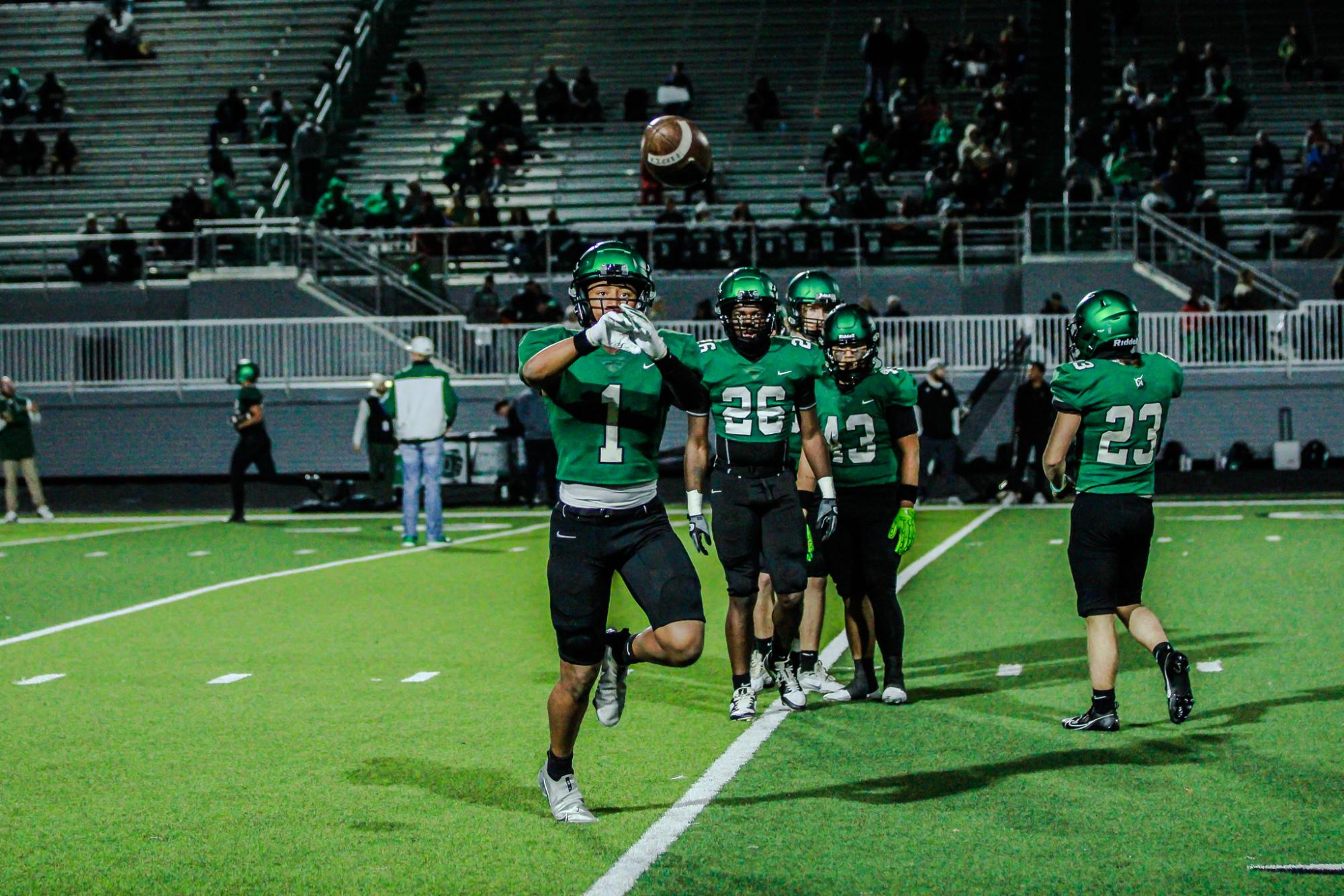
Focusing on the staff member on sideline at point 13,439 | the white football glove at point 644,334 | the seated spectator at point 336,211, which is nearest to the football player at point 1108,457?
the white football glove at point 644,334

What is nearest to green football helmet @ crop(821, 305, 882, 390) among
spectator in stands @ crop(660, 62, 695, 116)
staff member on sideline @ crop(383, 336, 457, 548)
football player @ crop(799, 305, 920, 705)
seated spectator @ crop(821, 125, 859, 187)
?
football player @ crop(799, 305, 920, 705)

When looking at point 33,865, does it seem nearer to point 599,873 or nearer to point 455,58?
point 599,873

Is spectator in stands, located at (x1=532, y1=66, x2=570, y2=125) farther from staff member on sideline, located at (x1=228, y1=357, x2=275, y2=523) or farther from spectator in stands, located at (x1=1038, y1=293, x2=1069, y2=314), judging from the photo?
staff member on sideline, located at (x1=228, y1=357, x2=275, y2=523)

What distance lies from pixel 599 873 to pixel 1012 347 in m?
21.8

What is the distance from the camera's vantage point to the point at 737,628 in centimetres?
788

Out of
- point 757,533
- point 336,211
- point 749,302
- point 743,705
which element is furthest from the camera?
point 336,211

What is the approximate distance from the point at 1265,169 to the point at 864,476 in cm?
2470

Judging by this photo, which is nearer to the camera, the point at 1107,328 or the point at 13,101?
→ the point at 1107,328

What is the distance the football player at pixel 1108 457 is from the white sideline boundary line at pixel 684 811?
134 cm

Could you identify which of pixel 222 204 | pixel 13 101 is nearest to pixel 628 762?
pixel 222 204

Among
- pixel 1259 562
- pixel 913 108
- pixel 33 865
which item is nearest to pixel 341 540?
pixel 1259 562

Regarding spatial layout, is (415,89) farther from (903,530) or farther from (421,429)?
(903,530)

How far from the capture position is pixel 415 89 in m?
36.3

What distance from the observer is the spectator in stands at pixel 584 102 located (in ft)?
115
